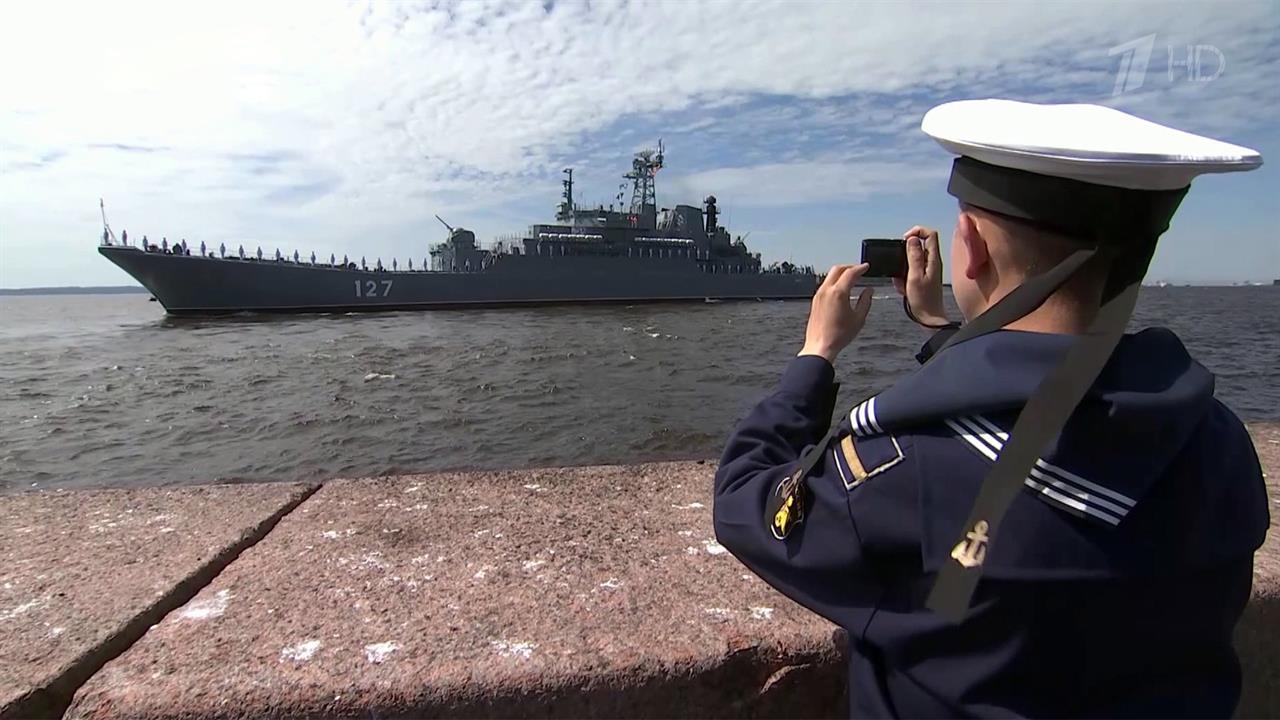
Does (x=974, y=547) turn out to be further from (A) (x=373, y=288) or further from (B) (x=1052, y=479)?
(A) (x=373, y=288)

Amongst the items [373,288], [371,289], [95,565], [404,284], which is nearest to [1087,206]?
[95,565]

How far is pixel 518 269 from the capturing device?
4147 centimetres

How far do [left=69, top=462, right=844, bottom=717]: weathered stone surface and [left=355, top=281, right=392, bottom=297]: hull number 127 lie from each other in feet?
129

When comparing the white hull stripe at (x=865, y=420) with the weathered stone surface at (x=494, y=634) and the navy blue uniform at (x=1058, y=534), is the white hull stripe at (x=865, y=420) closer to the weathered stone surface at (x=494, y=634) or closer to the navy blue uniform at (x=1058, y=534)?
the navy blue uniform at (x=1058, y=534)

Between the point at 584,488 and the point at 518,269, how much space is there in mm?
40234

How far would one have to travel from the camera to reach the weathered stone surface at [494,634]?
44.9 inches

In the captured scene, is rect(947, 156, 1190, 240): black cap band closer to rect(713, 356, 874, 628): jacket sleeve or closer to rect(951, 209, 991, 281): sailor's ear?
rect(951, 209, 991, 281): sailor's ear

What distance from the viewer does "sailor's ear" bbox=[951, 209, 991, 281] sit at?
0.83m

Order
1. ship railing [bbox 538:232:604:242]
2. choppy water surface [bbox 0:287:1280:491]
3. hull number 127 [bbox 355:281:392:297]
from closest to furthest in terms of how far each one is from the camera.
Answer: choppy water surface [bbox 0:287:1280:491]
hull number 127 [bbox 355:281:392:297]
ship railing [bbox 538:232:604:242]

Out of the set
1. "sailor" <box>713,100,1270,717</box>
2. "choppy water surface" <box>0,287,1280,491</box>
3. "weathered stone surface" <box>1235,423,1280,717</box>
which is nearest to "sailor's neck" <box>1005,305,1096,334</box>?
"sailor" <box>713,100,1270,717</box>

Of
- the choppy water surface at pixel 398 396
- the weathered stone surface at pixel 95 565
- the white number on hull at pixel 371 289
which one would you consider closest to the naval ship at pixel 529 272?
the white number on hull at pixel 371 289

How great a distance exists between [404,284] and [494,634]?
131ft

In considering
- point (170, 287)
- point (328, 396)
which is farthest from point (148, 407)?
point (170, 287)

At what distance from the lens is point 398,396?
41.2 ft
